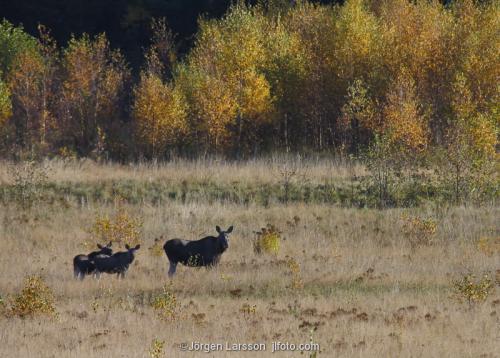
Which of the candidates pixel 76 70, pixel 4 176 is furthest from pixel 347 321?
pixel 76 70

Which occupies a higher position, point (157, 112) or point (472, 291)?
point (157, 112)

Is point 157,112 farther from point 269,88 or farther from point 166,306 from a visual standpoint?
point 166,306

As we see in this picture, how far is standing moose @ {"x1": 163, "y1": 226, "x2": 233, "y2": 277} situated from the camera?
21.5 metres

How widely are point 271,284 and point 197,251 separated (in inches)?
→ 86.3

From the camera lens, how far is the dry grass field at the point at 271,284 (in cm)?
1541

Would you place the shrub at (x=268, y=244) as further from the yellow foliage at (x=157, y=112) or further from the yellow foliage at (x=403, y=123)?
the yellow foliage at (x=157, y=112)

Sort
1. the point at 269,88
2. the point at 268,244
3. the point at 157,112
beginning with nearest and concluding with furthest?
the point at 268,244
the point at 157,112
the point at 269,88

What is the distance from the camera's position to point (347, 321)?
16.7 metres

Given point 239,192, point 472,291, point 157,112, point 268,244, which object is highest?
point 157,112

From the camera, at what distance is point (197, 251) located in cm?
2173

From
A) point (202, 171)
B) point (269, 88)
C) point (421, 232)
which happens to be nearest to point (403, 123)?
point (202, 171)

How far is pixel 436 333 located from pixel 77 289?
26.7 feet

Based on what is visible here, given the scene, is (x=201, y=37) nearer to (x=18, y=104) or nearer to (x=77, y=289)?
(x=18, y=104)

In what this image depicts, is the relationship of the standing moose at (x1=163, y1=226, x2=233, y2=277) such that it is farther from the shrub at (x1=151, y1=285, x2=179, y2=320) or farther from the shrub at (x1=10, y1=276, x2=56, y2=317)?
the shrub at (x1=10, y1=276, x2=56, y2=317)
